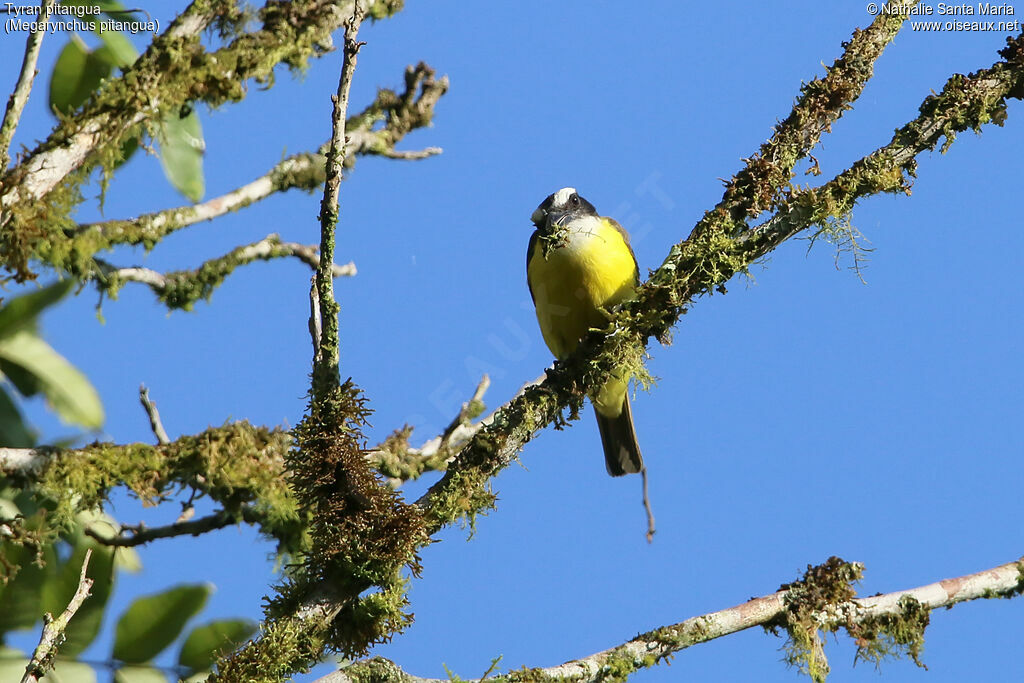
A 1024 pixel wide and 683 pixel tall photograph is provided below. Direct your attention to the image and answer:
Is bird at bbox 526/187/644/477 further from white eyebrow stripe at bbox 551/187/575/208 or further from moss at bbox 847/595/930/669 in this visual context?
moss at bbox 847/595/930/669

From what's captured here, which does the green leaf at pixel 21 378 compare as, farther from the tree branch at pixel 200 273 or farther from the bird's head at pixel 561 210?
the bird's head at pixel 561 210

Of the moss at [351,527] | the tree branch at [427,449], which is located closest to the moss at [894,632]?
the moss at [351,527]

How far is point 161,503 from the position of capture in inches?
176

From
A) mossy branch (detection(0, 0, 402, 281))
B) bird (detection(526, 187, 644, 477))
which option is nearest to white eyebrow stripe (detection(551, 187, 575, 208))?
bird (detection(526, 187, 644, 477))

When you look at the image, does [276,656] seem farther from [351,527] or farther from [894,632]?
[894,632]

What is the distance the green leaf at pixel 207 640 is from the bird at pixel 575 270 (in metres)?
1.97

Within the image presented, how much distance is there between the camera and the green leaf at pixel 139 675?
11.3 feet

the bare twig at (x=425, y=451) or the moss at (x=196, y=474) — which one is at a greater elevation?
the bare twig at (x=425, y=451)

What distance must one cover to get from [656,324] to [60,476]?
8.49ft

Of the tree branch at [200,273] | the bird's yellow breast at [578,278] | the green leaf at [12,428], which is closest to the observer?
the green leaf at [12,428]

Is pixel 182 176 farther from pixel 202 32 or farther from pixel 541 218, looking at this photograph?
pixel 541 218

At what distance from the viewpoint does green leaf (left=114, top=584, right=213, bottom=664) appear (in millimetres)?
3473

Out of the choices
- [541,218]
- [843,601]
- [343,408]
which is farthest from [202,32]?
[843,601]

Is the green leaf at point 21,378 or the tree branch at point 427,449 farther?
the tree branch at point 427,449
